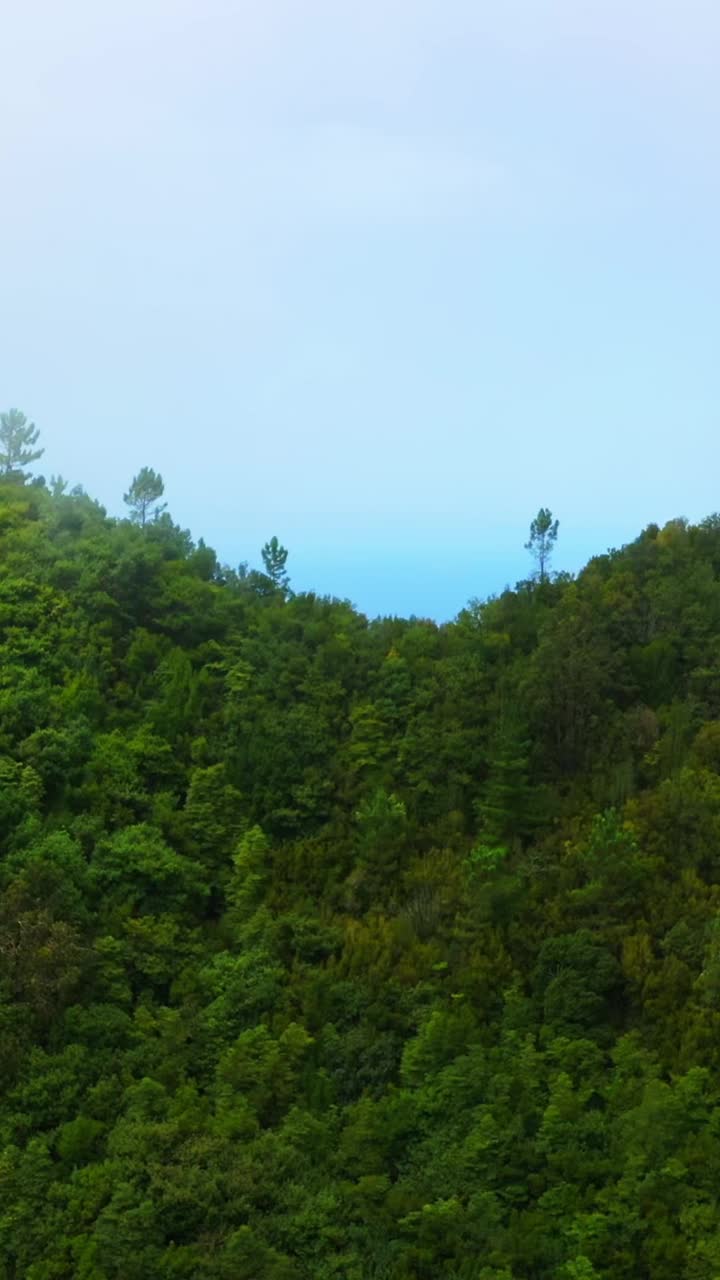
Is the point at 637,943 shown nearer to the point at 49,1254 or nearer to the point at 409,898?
the point at 409,898

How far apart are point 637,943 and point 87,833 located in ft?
26.5

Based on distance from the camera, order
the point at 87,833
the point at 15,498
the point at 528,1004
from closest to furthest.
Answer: the point at 528,1004
the point at 87,833
the point at 15,498

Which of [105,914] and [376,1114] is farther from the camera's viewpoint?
[105,914]

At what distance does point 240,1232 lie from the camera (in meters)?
11.8

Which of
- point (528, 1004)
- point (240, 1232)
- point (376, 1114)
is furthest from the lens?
point (528, 1004)

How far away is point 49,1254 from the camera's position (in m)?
12.1

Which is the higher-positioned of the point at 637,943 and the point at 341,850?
the point at 341,850

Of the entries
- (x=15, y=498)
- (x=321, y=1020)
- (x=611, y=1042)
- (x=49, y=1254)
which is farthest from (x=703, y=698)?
(x=15, y=498)

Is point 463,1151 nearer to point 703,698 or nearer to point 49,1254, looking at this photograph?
point 49,1254

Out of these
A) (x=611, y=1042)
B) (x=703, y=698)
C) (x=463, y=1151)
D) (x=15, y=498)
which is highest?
(x=15, y=498)

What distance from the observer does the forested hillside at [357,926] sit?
12.1 m

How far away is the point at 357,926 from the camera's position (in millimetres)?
15836

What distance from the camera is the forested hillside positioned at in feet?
39.6

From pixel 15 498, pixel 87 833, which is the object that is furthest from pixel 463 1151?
pixel 15 498
